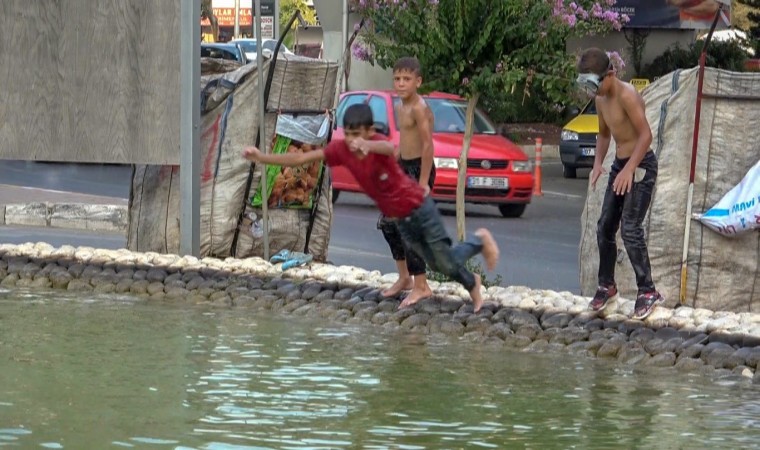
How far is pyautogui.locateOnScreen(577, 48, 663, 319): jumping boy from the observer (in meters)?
9.55

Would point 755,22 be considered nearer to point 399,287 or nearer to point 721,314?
point 399,287

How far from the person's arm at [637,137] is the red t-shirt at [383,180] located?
4.13ft

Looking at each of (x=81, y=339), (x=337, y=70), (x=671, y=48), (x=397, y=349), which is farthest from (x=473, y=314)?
(x=671, y=48)

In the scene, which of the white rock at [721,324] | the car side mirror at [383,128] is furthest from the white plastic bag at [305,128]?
the car side mirror at [383,128]

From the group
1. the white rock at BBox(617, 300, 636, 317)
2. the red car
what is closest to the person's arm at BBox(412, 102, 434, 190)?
the white rock at BBox(617, 300, 636, 317)

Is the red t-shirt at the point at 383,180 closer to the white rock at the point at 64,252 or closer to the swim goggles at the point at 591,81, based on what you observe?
the swim goggles at the point at 591,81

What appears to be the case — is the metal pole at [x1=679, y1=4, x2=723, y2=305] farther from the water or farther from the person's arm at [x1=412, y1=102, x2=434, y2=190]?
the person's arm at [x1=412, y1=102, x2=434, y2=190]

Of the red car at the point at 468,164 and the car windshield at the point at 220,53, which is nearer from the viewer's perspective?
the red car at the point at 468,164

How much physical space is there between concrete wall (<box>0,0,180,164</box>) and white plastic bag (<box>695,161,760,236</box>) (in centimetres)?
452

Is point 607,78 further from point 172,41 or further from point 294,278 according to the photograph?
point 172,41

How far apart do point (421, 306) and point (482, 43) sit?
316 centimetres

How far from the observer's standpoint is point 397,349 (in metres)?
9.43

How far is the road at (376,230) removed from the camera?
1445 cm

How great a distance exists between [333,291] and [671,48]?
29.5m
